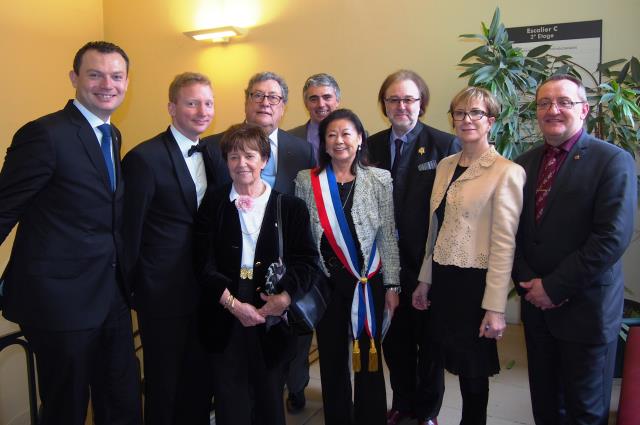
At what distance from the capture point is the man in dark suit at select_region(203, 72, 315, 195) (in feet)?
8.29

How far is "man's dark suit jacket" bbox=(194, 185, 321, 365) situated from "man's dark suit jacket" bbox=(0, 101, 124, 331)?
15.3 inches

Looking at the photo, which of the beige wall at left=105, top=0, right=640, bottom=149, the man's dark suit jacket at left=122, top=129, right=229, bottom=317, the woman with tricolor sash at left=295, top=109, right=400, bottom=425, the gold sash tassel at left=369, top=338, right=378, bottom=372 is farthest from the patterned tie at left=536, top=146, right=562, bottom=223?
the beige wall at left=105, top=0, right=640, bottom=149

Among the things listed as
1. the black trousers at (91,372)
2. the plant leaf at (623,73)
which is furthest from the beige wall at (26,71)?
the plant leaf at (623,73)

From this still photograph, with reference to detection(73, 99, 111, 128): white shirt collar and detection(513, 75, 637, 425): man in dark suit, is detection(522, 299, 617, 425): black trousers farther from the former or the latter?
detection(73, 99, 111, 128): white shirt collar

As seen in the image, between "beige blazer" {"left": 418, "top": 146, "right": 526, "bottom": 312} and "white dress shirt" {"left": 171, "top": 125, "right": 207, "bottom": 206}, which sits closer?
"beige blazer" {"left": 418, "top": 146, "right": 526, "bottom": 312}

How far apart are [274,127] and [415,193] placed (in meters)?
0.82

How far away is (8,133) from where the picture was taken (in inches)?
177

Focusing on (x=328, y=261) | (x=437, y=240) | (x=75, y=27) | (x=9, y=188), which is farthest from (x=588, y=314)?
(x=75, y=27)

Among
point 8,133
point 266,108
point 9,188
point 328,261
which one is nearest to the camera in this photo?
point 9,188

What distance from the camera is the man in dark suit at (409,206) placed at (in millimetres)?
2355

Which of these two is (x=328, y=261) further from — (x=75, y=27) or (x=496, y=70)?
(x=75, y=27)

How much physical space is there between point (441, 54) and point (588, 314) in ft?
9.10

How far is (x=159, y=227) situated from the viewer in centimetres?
208

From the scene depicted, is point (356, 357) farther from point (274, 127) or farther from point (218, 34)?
point (218, 34)
